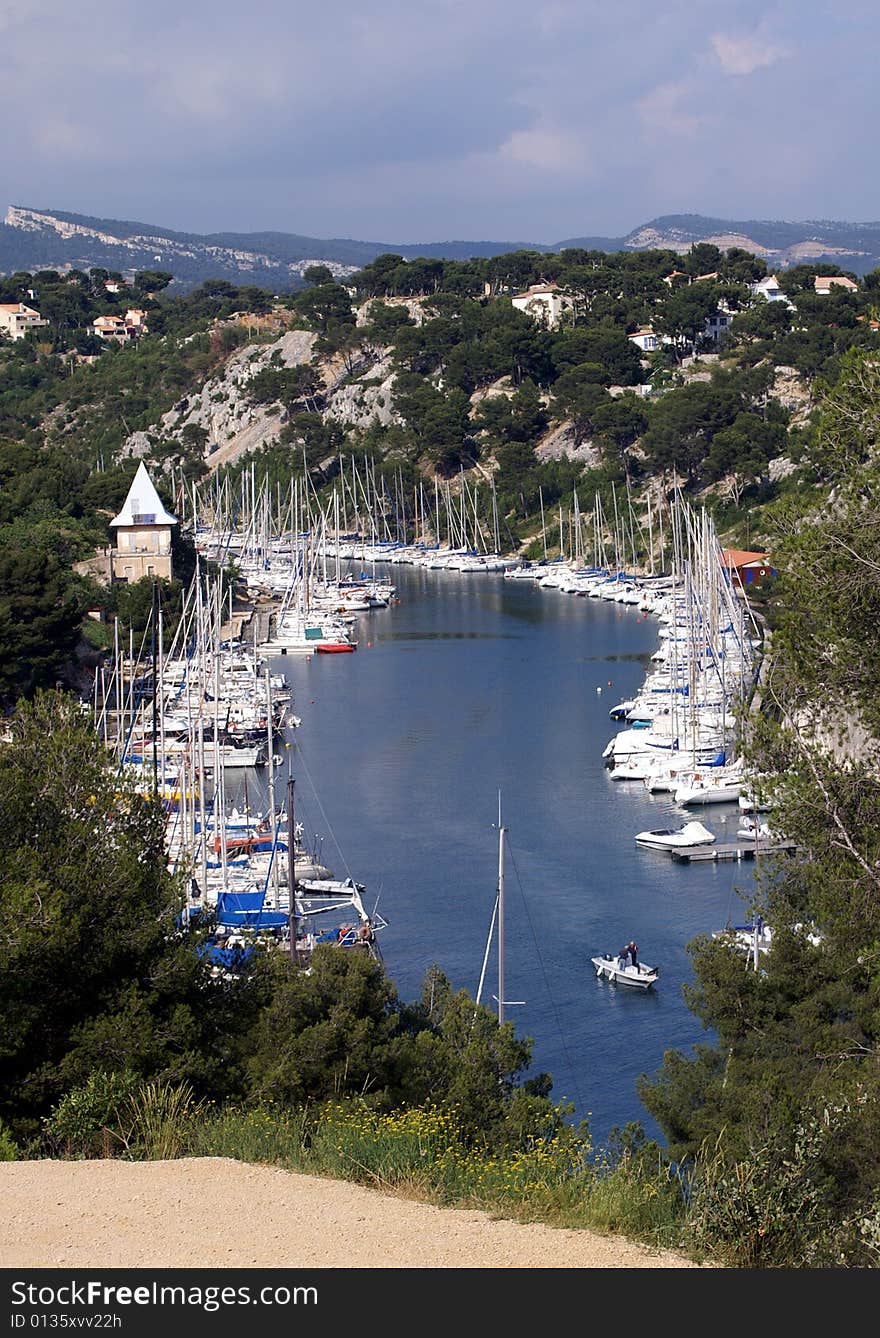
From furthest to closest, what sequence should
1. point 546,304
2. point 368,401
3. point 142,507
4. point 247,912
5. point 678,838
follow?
point 546,304 → point 368,401 → point 142,507 → point 678,838 → point 247,912

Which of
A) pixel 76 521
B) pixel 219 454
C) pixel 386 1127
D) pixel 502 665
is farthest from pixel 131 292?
pixel 386 1127

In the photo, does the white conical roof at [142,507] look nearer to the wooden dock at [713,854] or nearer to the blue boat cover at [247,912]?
the wooden dock at [713,854]

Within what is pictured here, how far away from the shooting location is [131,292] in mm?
113188

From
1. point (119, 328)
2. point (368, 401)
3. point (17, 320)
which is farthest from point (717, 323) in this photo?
point (17, 320)

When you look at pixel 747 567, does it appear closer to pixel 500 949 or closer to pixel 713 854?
pixel 713 854

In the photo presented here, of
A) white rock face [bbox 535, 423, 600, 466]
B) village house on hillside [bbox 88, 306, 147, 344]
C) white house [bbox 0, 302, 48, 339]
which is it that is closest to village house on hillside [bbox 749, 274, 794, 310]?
white rock face [bbox 535, 423, 600, 466]

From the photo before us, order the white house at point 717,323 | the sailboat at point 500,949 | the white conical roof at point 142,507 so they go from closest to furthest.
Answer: the sailboat at point 500,949 → the white conical roof at point 142,507 → the white house at point 717,323

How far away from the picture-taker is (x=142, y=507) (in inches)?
1882

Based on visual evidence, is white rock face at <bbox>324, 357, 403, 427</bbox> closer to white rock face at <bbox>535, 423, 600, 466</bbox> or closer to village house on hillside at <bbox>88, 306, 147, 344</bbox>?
white rock face at <bbox>535, 423, 600, 466</bbox>

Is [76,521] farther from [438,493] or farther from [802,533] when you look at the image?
[802,533]

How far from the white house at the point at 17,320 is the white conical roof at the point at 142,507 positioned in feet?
198

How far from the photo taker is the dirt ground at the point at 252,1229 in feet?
18.4

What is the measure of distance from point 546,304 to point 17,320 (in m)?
39.2

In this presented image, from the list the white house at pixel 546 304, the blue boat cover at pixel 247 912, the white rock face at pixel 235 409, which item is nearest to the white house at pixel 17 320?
the white rock face at pixel 235 409
